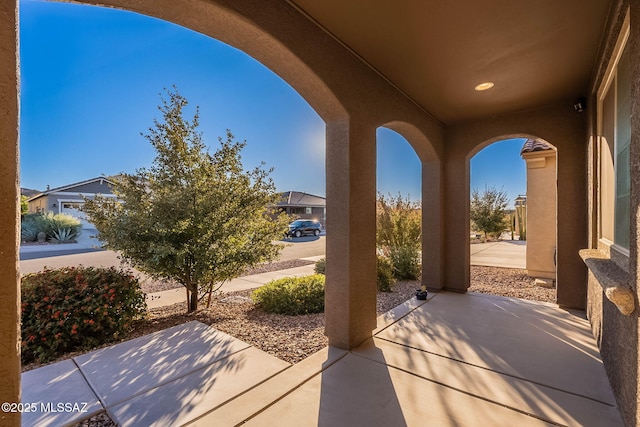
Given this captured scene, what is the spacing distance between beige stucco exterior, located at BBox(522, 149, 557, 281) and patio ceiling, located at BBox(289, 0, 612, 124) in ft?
8.56

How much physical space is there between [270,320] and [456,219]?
381cm

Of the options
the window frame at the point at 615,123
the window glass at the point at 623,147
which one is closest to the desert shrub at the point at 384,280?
the window frame at the point at 615,123

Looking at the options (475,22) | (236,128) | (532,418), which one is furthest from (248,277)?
(475,22)

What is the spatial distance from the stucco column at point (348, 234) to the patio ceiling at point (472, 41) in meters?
0.87

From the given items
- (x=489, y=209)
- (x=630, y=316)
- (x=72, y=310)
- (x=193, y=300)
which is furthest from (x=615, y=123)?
(x=489, y=209)

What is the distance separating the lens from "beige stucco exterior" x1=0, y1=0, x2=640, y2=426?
1.11m

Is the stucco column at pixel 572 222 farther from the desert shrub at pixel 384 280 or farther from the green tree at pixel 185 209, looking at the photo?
the green tree at pixel 185 209

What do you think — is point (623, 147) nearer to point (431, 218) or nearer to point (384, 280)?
point (431, 218)

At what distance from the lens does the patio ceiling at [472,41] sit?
2.29 m

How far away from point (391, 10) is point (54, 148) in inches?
736

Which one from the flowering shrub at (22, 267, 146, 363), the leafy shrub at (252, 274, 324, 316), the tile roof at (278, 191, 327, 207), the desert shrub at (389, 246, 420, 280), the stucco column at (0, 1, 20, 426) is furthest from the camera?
the tile roof at (278, 191, 327, 207)

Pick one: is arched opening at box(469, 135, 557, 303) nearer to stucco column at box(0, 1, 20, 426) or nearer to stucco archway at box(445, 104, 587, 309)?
stucco archway at box(445, 104, 587, 309)

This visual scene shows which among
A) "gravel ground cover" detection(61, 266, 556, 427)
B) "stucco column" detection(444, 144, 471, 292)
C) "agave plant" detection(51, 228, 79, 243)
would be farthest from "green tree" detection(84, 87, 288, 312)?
"agave plant" detection(51, 228, 79, 243)

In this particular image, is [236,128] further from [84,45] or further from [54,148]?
[54,148]
